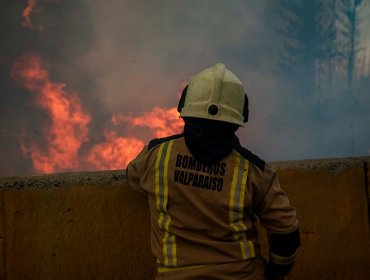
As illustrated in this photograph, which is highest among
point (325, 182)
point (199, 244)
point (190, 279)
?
point (325, 182)

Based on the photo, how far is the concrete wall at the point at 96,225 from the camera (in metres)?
2.73

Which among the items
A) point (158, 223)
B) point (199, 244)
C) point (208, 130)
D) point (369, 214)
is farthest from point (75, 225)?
point (369, 214)

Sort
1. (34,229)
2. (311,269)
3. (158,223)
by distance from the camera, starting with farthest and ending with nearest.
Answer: (311,269), (34,229), (158,223)

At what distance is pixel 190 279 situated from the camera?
2.06m

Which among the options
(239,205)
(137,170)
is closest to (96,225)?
(137,170)

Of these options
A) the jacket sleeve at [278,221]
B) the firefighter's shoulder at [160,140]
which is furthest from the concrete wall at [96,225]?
the jacket sleeve at [278,221]

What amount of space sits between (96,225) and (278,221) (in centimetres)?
133

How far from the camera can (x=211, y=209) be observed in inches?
84.0

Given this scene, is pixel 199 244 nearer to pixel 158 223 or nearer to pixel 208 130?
pixel 158 223

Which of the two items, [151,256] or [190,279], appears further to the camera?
[151,256]

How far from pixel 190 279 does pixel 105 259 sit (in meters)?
0.99

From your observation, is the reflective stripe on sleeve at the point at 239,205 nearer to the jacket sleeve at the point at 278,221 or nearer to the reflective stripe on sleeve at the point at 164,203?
the jacket sleeve at the point at 278,221

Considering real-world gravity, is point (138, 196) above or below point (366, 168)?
below

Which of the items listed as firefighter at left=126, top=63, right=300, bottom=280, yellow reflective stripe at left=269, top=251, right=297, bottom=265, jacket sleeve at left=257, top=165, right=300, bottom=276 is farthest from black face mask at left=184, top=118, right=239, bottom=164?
yellow reflective stripe at left=269, top=251, right=297, bottom=265
